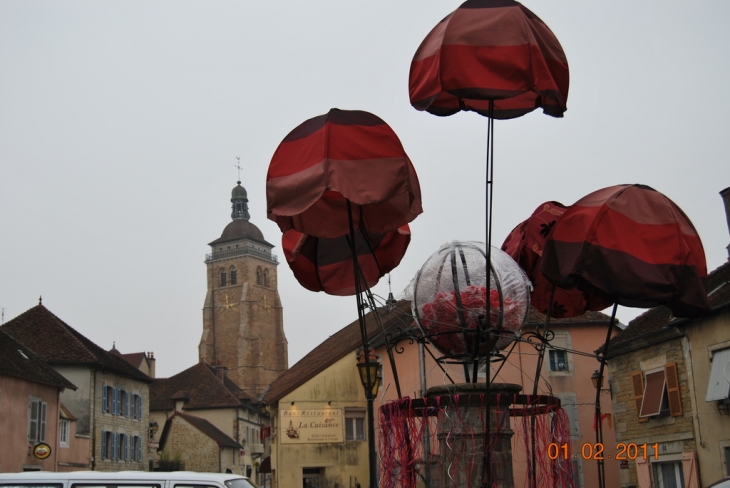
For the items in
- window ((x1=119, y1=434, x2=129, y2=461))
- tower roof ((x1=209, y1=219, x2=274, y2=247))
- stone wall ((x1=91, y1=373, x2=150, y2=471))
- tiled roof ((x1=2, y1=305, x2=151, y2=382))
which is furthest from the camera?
tower roof ((x1=209, y1=219, x2=274, y2=247))

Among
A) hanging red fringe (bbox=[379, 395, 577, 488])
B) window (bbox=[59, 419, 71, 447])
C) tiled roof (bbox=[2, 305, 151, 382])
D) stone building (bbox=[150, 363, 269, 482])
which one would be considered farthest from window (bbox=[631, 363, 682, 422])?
stone building (bbox=[150, 363, 269, 482])

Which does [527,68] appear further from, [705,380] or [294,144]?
[705,380]

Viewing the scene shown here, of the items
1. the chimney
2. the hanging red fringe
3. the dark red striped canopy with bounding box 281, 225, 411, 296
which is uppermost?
the chimney

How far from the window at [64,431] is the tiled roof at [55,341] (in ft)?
16.9

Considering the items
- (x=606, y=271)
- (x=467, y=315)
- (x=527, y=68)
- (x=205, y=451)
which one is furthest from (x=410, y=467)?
(x=205, y=451)

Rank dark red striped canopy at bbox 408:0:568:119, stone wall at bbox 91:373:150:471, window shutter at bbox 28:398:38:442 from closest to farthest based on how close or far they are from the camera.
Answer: dark red striped canopy at bbox 408:0:568:119
window shutter at bbox 28:398:38:442
stone wall at bbox 91:373:150:471

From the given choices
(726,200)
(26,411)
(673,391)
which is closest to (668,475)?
(673,391)

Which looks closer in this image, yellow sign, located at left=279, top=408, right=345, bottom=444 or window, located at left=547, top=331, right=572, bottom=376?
window, located at left=547, top=331, right=572, bottom=376

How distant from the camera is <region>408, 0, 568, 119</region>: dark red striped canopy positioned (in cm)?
668

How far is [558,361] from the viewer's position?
31.2 m

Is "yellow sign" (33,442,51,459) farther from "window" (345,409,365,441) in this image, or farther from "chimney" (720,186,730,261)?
"chimney" (720,186,730,261)

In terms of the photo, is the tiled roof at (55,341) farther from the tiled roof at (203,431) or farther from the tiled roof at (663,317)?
the tiled roof at (663,317)

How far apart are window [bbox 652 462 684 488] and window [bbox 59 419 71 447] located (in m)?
25.6

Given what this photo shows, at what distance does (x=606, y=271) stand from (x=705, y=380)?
13548 millimetres
